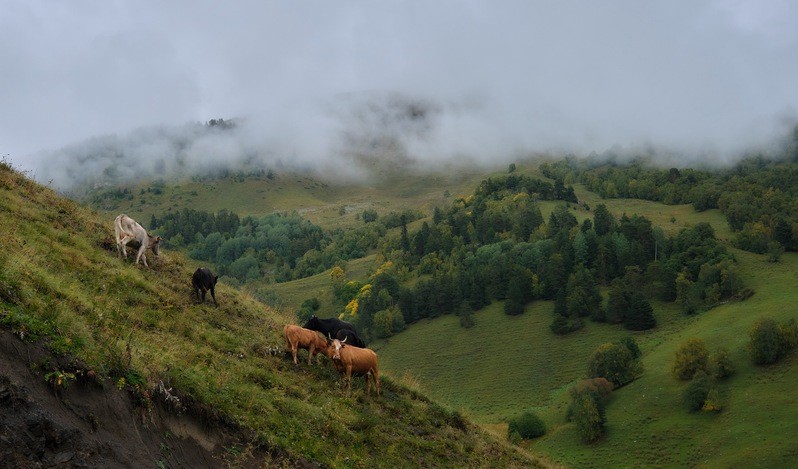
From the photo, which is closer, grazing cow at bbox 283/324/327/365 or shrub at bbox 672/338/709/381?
grazing cow at bbox 283/324/327/365

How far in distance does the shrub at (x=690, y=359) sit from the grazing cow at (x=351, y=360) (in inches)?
4055

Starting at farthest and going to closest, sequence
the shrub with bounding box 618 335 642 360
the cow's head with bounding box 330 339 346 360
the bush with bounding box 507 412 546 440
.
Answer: the shrub with bounding box 618 335 642 360
the bush with bounding box 507 412 546 440
the cow's head with bounding box 330 339 346 360

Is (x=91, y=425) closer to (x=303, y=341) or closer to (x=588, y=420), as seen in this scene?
(x=303, y=341)

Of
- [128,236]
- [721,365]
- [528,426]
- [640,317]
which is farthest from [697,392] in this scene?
[128,236]

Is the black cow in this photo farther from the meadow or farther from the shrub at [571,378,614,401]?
the shrub at [571,378,614,401]

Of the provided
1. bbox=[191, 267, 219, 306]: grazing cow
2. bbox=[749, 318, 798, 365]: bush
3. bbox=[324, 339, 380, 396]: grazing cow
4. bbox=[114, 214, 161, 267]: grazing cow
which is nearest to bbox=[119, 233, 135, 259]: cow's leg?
bbox=[114, 214, 161, 267]: grazing cow

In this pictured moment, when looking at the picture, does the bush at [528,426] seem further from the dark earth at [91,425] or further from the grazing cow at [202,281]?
the dark earth at [91,425]

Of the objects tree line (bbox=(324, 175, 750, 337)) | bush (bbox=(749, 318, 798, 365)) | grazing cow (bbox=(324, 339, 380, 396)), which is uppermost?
grazing cow (bbox=(324, 339, 380, 396))

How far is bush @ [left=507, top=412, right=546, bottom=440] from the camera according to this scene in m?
99.4

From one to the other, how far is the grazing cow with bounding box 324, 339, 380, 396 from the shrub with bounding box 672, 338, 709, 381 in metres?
103

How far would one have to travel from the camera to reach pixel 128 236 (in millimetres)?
20422

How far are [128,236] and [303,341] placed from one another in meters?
6.99

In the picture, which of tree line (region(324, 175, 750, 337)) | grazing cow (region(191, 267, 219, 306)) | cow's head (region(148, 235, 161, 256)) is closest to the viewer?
grazing cow (region(191, 267, 219, 306))

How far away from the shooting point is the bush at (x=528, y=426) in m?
99.4
